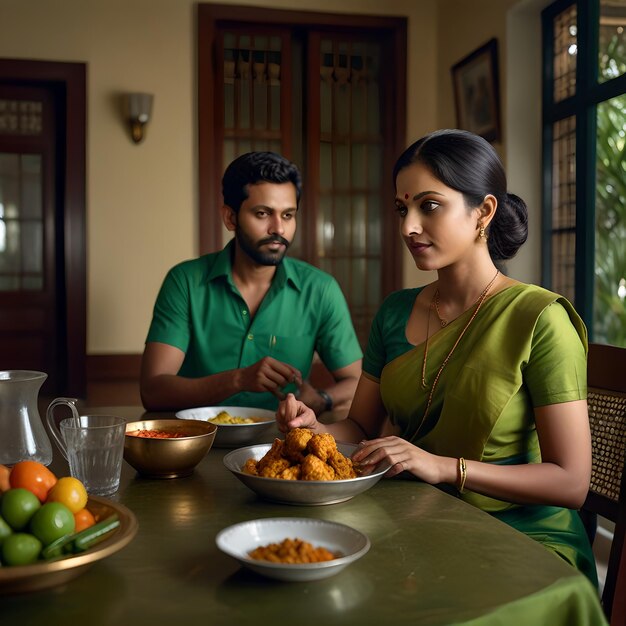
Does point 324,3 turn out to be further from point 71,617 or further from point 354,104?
point 71,617

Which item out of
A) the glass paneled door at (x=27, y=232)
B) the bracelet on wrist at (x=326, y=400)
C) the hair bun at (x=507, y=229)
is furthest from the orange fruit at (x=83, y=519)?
the glass paneled door at (x=27, y=232)

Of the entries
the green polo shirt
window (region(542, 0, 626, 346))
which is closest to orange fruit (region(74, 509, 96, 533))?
the green polo shirt

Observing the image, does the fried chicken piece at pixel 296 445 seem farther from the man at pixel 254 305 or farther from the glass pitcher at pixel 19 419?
the man at pixel 254 305

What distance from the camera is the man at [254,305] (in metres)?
2.46

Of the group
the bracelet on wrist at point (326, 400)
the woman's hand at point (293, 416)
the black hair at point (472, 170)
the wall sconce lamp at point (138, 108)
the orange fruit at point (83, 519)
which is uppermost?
the wall sconce lamp at point (138, 108)

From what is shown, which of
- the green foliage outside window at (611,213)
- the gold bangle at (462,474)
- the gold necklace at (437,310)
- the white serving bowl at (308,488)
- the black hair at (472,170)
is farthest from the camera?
the green foliage outside window at (611,213)

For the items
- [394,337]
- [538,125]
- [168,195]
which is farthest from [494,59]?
[394,337]

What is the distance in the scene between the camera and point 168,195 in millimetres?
4441

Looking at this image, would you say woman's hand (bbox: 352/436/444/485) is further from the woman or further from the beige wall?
the beige wall

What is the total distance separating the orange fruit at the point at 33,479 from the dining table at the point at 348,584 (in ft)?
0.38

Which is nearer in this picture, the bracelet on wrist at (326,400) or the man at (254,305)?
the bracelet on wrist at (326,400)

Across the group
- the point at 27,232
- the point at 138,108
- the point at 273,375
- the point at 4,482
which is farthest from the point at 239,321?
the point at 27,232

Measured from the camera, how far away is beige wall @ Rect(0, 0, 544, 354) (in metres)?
4.32

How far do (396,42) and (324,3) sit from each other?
0.47m
